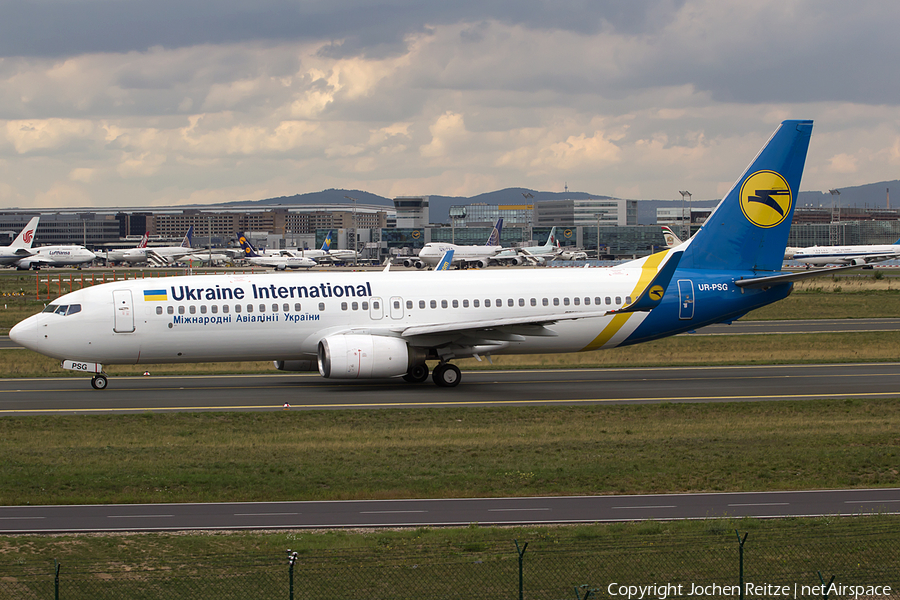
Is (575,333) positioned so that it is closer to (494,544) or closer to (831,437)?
(831,437)

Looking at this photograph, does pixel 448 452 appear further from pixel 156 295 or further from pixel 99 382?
pixel 99 382

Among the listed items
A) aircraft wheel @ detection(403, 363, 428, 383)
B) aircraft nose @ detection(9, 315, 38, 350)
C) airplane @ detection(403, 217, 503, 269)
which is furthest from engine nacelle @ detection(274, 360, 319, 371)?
airplane @ detection(403, 217, 503, 269)

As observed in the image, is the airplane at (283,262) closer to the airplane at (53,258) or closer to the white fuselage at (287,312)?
the airplane at (53,258)

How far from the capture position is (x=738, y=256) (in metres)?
41.0

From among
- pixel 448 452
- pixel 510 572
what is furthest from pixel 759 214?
pixel 510 572

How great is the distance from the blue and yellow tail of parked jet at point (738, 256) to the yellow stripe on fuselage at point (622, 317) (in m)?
0.05

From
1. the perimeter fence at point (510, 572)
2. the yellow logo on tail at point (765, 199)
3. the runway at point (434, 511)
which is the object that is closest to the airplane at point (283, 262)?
the yellow logo on tail at point (765, 199)

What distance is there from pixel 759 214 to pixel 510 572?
3043 centimetres

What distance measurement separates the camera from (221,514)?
Answer: 1923 cm

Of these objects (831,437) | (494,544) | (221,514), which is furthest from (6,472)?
(831,437)

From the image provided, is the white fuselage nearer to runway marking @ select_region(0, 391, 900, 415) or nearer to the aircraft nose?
the aircraft nose

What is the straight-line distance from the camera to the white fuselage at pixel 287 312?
35844mm

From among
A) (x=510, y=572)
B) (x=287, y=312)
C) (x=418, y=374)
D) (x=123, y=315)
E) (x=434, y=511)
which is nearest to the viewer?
(x=510, y=572)

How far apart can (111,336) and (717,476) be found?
24.2m
